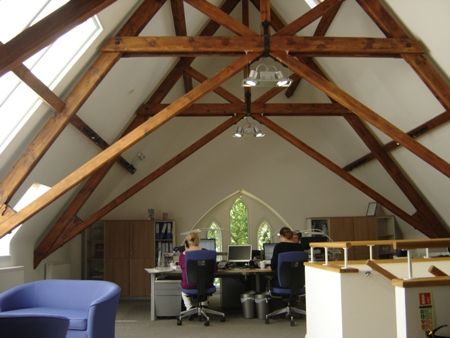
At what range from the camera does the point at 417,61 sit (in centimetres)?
619

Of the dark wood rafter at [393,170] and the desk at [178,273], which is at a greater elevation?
the dark wood rafter at [393,170]

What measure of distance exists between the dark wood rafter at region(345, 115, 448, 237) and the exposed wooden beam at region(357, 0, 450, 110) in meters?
2.48

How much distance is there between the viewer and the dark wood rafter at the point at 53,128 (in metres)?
5.80

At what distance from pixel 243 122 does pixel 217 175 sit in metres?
1.43

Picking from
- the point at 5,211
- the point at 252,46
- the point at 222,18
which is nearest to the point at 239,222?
the point at 252,46

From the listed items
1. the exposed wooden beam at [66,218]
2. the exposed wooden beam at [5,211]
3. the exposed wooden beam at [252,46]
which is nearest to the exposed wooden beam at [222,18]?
the exposed wooden beam at [252,46]

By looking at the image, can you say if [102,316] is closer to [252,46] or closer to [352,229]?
[252,46]

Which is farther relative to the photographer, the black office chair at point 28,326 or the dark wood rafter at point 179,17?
the dark wood rafter at point 179,17

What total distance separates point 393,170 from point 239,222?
3.41m

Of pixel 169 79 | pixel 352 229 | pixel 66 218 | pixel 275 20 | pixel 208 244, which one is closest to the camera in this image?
pixel 66 218

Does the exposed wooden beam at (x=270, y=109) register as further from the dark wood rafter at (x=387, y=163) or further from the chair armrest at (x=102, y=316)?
the chair armrest at (x=102, y=316)

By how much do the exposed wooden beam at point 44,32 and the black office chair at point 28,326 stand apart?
201 centimetres

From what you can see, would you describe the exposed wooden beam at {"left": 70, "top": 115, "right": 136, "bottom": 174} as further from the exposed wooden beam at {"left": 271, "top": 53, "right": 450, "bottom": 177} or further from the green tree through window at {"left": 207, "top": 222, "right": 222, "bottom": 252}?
the green tree through window at {"left": 207, "top": 222, "right": 222, "bottom": 252}

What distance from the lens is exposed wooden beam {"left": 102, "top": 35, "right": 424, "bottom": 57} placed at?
19.4 ft
